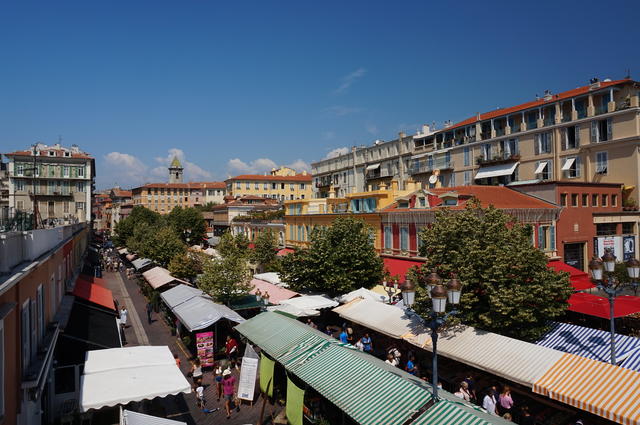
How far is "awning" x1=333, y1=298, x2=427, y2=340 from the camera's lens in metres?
16.9

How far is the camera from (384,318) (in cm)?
1881

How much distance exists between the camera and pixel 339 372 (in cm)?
1152

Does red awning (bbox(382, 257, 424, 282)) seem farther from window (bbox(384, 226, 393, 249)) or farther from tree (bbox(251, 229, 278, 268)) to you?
tree (bbox(251, 229, 278, 268))

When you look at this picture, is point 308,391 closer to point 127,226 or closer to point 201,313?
point 201,313

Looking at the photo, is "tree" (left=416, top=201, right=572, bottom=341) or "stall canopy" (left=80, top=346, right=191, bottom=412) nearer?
"stall canopy" (left=80, top=346, right=191, bottom=412)

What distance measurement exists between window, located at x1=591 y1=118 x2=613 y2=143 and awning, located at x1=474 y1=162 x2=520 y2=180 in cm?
765

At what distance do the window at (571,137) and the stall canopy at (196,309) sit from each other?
33260mm

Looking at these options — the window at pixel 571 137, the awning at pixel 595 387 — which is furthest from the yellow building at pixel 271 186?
the awning at pixel 595 387

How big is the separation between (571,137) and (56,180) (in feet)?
226

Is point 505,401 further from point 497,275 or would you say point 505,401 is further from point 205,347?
point 205,347

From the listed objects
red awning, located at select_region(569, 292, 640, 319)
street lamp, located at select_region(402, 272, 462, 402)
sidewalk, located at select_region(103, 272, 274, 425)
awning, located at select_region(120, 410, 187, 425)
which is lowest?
sidewalk, located at select_region(103, 272, 274, 425)

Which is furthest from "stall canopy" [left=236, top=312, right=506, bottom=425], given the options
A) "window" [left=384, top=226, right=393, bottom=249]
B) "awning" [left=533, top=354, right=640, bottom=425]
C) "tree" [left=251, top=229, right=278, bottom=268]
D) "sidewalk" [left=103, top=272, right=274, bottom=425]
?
"tree" [left=251, top=229, right=278, bottom=268]

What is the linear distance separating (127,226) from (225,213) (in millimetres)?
14771

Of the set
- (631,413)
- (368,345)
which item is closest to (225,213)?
(368,345)
